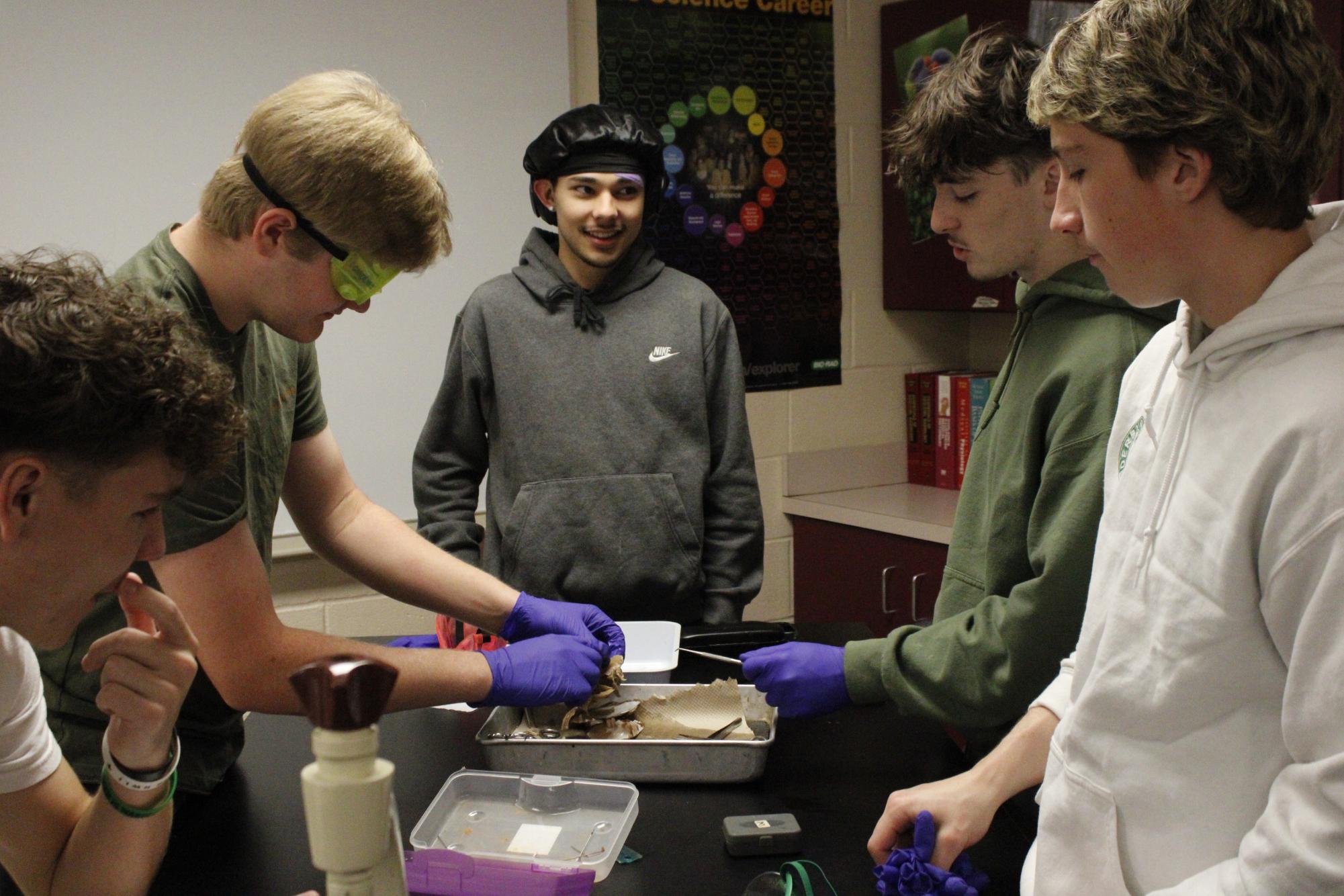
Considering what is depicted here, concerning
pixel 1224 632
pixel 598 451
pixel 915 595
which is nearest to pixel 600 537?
pixel 598 451

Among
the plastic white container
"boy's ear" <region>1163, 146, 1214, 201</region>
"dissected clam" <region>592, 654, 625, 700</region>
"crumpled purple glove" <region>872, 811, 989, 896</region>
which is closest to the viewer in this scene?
"boy's ear" <region>1163, 146, 1214, 201</region>

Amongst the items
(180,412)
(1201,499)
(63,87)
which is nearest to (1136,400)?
(1201,499)

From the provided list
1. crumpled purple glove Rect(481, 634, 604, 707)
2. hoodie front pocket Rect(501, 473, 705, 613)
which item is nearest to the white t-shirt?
crumpled purple glove Rect(481, 634, 604, 707)

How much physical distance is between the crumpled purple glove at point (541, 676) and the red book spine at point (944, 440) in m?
2.31

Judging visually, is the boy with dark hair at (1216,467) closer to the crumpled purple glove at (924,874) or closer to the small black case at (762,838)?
the crumpled purple glove at (924,874)

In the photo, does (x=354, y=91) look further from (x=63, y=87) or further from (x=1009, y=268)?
(x=63, y=87)

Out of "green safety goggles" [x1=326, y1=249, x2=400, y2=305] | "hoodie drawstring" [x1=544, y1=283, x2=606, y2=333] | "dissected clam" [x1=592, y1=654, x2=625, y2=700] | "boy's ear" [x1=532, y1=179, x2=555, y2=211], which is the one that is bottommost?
"dissected clam" [x1=592, y1=654, x2=625, y2=700]

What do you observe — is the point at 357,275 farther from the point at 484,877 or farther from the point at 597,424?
the point at 597,424

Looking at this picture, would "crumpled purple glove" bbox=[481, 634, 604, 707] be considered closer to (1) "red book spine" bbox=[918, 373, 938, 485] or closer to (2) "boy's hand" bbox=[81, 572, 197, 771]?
(2) "boy's hand" bbox=[81, 572, 197, 771]

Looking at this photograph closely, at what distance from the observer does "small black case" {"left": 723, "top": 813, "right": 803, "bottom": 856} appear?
3.99 feet

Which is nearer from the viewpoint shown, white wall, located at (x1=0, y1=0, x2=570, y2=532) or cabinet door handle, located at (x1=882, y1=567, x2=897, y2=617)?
white wall, located at (x1=0, y1=0, x2=570, y2=532)

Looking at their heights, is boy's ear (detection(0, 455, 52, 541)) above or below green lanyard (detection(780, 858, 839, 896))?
above

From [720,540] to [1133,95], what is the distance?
64.5 inches

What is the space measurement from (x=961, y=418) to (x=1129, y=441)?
8.30 ft
